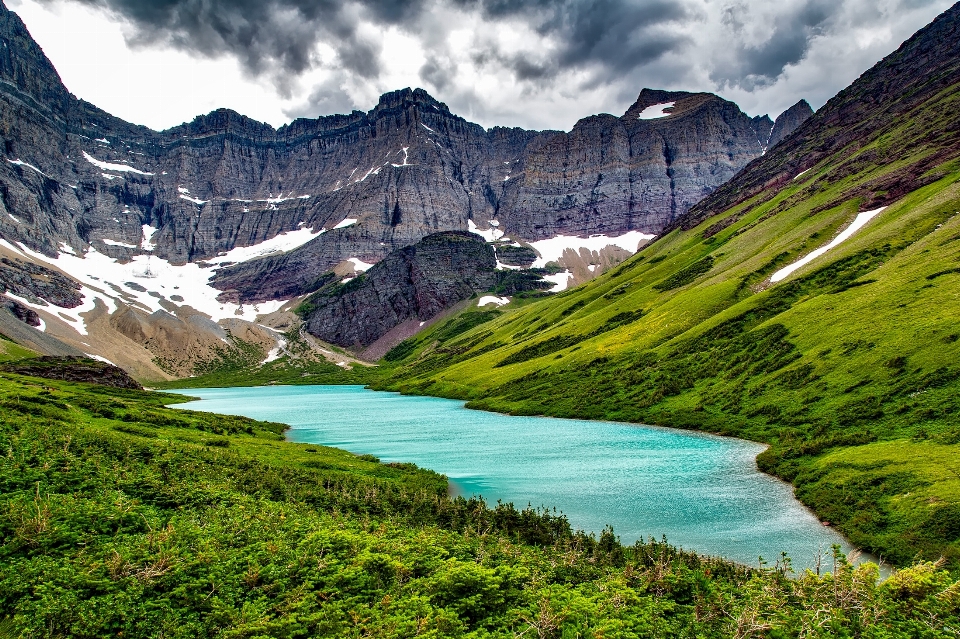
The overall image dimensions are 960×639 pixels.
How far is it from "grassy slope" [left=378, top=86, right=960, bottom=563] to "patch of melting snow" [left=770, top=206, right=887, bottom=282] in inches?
98.1

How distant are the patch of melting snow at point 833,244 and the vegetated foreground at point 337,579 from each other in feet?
304

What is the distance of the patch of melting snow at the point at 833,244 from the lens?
344ft

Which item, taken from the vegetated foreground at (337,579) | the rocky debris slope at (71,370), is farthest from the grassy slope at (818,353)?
the rocky debris slope at (71,370)

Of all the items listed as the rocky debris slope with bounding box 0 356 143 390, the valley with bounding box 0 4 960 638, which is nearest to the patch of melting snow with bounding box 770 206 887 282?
the valley with bounding box 0 4 960 638

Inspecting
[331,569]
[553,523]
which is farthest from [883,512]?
[331,569]

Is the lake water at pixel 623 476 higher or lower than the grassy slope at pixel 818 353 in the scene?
lower

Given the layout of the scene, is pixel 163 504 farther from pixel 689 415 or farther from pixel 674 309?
pixel 674 309

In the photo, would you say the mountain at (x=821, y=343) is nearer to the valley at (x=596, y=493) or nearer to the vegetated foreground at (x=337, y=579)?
the valley at (x=596, y=493)

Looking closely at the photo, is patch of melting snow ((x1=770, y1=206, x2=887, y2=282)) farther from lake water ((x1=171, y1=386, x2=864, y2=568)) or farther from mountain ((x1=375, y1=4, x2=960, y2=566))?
lake water ((x1=171, y1=386, x2=864, y2=568))

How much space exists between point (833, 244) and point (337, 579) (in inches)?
4836

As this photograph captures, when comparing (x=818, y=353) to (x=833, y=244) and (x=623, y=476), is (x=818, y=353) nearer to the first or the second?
(x=623, y=476)

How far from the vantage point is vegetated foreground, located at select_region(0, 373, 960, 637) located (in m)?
14.5

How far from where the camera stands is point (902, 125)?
163 metres

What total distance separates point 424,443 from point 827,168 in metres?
166
